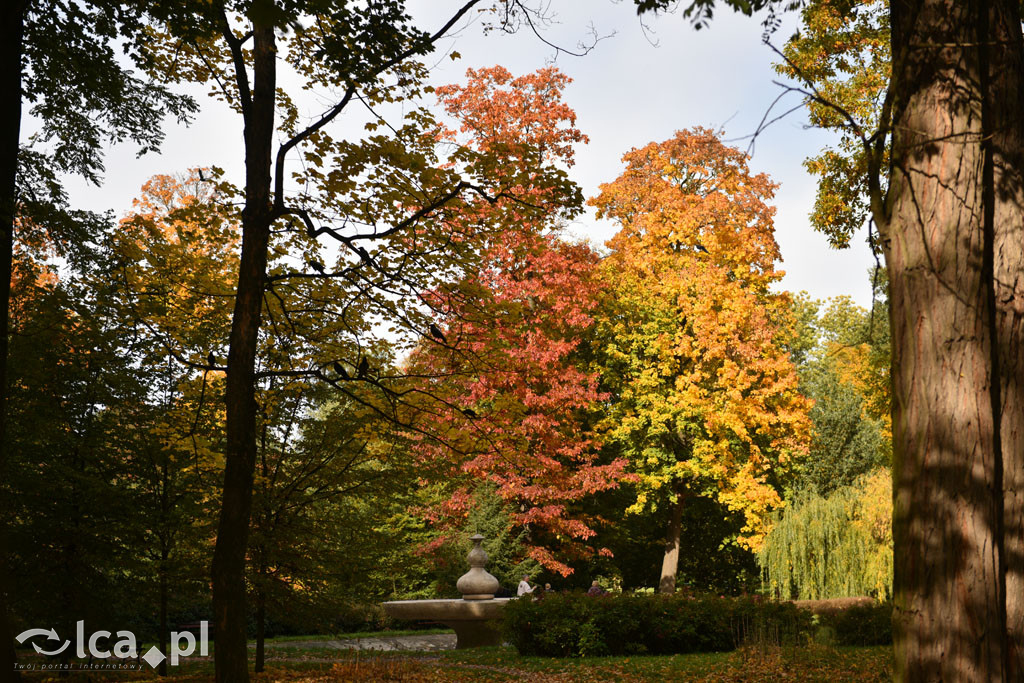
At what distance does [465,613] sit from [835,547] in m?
8.18

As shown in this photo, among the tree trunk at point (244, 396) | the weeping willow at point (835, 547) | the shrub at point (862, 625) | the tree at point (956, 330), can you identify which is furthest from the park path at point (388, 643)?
the tree at point (956, 330)

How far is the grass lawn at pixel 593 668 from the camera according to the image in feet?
31.0

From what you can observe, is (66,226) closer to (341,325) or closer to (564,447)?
(341,325)

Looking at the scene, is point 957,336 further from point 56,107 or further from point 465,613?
point 465,613

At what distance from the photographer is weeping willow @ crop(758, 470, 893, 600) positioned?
56.1 ft

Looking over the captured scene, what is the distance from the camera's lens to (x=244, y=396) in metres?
7.37

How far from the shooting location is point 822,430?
25.1 meters

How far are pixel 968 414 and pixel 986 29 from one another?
61.6 inches

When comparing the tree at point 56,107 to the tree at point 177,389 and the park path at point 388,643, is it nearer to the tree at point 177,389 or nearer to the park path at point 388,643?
the tree at point 177,389

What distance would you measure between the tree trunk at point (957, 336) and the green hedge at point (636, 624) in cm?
1098

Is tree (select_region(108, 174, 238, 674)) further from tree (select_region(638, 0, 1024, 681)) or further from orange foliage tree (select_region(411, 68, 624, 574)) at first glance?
tree (select_region(638, 0, 1024, 681))

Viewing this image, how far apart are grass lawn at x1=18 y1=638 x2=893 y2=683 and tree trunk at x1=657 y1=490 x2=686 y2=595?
8349 millimetres

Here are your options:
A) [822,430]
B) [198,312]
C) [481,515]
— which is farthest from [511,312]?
[822,430]

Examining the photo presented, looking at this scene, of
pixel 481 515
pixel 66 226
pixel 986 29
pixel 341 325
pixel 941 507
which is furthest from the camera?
pixel 481 515
